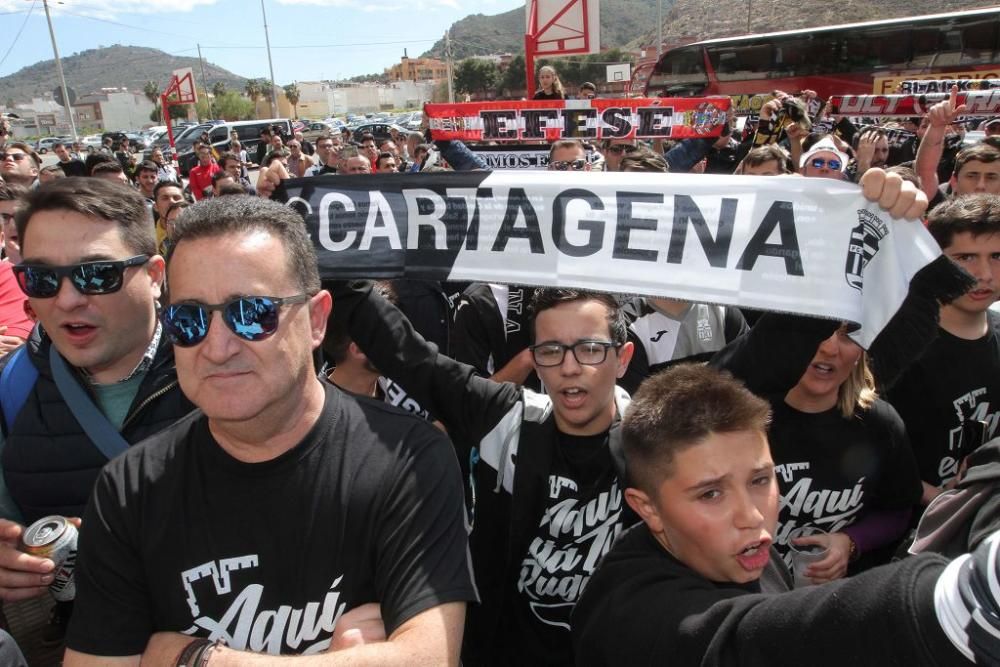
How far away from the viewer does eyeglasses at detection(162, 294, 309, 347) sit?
1615 mm

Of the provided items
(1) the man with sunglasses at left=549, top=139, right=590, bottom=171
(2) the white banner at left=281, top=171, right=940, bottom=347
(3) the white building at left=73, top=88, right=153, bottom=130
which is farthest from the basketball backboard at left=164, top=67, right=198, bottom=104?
(3) the white building at left=73, top=88, right=153, bottom=130

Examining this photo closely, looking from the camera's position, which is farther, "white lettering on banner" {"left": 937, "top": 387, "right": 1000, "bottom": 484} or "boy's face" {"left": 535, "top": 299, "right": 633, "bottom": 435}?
"white lettering on banner" {"left": 937, "top": 387, "right": 1000, "bottom": 484}

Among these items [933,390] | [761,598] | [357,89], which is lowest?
[933,390]

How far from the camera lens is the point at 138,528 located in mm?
1599

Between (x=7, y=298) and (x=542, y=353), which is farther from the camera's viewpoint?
(x=7, y=298)

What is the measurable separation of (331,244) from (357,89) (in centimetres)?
13556

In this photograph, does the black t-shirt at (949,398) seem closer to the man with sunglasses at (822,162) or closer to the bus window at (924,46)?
the man with sunglasses at (822,162)

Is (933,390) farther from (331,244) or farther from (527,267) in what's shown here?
(331,244)

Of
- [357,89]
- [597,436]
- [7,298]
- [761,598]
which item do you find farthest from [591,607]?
[357,89]

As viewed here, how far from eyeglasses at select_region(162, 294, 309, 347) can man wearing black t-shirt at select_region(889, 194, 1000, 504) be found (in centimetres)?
258

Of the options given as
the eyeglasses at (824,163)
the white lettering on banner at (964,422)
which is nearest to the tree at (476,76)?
the eyeglasses at (824,163)

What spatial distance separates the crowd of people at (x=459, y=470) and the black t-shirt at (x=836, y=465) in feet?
0.03

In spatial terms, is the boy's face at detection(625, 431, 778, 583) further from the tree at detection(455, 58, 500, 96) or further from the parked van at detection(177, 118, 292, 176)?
the tree at detection(455, 58, 500, 96)

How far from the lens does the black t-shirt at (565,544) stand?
7.40ft
